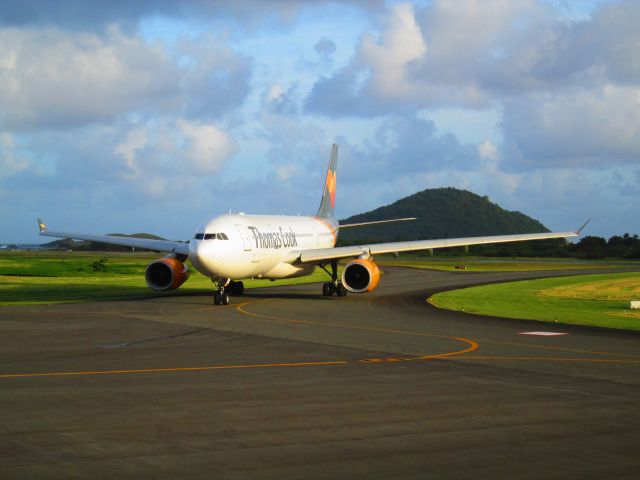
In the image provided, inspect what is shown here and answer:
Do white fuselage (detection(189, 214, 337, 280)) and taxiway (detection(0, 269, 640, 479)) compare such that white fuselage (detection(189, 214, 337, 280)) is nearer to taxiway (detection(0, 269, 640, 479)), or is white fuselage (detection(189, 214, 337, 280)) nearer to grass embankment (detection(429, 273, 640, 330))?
taxiway (detection(0, 269, 640, 479))

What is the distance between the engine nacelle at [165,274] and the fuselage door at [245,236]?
13.6 feet

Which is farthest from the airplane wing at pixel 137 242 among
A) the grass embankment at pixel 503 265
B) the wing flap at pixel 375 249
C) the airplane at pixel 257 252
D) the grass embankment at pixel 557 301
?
the grass embankment at pixel 503 265

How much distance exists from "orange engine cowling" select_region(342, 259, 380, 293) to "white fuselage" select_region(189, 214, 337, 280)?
366 centimetres

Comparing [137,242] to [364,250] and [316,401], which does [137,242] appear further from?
[316,401]

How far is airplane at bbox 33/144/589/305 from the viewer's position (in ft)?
114

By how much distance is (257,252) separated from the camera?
37094mm

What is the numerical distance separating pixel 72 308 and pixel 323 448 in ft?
81.8

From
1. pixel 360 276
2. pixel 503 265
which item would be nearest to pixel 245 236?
pixel 360 276

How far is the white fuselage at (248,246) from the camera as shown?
34.3 m

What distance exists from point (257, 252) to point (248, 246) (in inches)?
37.2

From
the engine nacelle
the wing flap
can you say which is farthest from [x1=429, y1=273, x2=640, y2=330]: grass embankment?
the engine nacelle

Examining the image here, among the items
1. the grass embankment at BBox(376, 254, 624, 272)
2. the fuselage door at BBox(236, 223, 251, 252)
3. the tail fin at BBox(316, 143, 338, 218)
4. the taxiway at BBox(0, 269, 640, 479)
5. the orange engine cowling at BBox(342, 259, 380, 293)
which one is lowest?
the taxiway at BBox(0, 269, 640, 479)

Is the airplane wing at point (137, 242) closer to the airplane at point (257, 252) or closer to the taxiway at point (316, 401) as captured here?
the airplane at point (257, 252)

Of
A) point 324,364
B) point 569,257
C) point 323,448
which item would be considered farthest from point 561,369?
point 569,257
